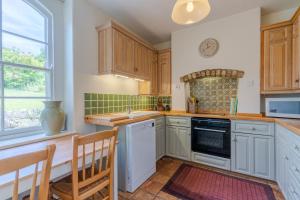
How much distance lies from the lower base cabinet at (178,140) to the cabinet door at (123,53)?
1.29 meters

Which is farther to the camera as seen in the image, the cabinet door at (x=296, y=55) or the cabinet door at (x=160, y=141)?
the cabinet door at (x=160, y=141)

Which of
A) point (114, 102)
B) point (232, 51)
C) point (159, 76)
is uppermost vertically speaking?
point (232, 51)

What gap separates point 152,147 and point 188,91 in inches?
58.6

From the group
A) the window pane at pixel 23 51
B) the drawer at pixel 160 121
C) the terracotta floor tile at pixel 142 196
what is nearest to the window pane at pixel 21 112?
the window pane at pixel 23 51

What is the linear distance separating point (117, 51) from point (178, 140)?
1.91 meters

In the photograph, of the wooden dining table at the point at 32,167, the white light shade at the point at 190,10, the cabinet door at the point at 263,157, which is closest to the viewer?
the wooden dining table at the point at 32,167

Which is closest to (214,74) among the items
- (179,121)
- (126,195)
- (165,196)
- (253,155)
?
(179,121)

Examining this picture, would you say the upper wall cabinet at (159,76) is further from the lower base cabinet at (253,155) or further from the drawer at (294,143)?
the drawer at (294,143)

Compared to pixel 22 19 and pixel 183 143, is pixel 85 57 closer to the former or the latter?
pixel 22 19

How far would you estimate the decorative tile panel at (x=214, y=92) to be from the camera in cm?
286

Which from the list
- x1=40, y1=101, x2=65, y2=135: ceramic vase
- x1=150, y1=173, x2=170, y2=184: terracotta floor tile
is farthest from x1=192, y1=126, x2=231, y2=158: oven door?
x1=40, y1=101, x2=65, y2=135: ceramic vase

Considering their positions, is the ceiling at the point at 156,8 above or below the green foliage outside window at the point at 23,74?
above

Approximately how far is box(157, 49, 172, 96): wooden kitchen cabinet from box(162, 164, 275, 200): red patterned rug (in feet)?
5.71

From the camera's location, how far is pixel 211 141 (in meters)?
2.57
